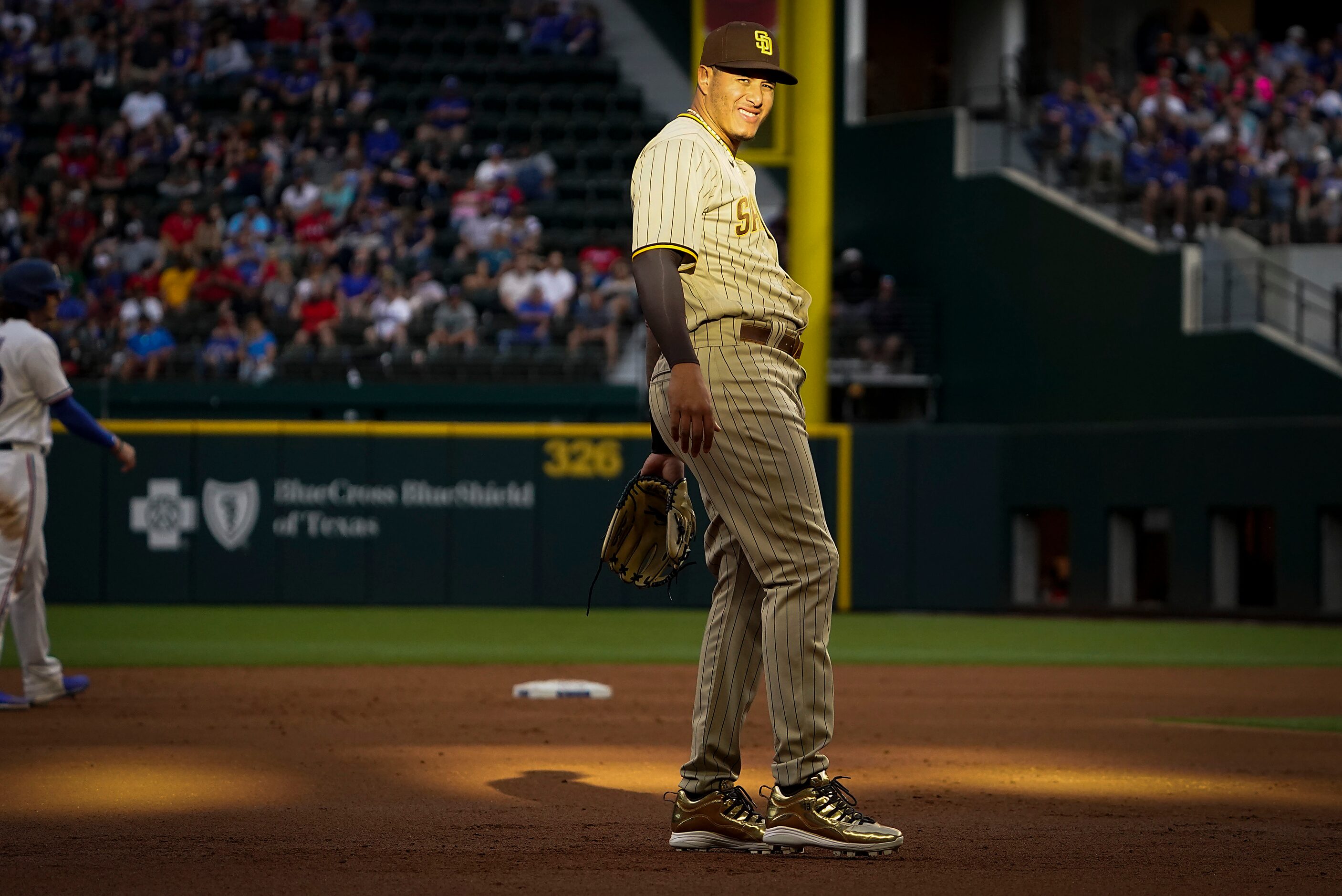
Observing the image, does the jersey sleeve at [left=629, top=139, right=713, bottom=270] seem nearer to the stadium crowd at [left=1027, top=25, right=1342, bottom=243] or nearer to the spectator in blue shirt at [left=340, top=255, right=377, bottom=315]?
the spectator in blue shirt at [left=340, top=255, right=377, bottom=315]

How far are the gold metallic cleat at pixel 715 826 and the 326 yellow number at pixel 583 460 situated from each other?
40.5 feet

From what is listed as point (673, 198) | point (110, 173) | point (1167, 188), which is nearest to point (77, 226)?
point (110, 173)

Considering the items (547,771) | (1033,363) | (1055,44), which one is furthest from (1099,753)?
(1055,44)

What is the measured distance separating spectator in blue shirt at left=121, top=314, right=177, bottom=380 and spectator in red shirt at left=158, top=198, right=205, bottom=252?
1.65m

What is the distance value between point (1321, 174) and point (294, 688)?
1482 cm

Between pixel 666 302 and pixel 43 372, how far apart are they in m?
4.56

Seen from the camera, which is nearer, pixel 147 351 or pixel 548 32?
pixel 147 351

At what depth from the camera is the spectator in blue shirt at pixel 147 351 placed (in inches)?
693

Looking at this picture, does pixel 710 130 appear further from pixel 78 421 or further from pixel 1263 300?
pixel 1263 300

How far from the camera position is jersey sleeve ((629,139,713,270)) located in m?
4.33

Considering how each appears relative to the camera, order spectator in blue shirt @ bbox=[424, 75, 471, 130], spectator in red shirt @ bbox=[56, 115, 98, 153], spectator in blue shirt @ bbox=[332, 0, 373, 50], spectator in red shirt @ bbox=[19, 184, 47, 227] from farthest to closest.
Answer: spectator in blue shirt @ bbox=[332, 0, 373, 50] → spectator in blue shirt @ bbox=[424, 75, 471, 130] → spectator in red shirt @ bbox=[56, 115, 98, 153] → spectator in red shirt @ bbox=[19, 184, 47, 227]

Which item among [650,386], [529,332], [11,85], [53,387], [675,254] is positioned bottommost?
[650,386]

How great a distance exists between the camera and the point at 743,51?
4508 mm

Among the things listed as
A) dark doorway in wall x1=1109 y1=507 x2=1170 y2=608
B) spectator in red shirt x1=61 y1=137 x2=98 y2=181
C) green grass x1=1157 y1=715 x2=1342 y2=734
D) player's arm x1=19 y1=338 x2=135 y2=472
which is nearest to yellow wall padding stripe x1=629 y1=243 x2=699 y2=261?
player's arm x1=19 y1=338 x2=135 y2=472
